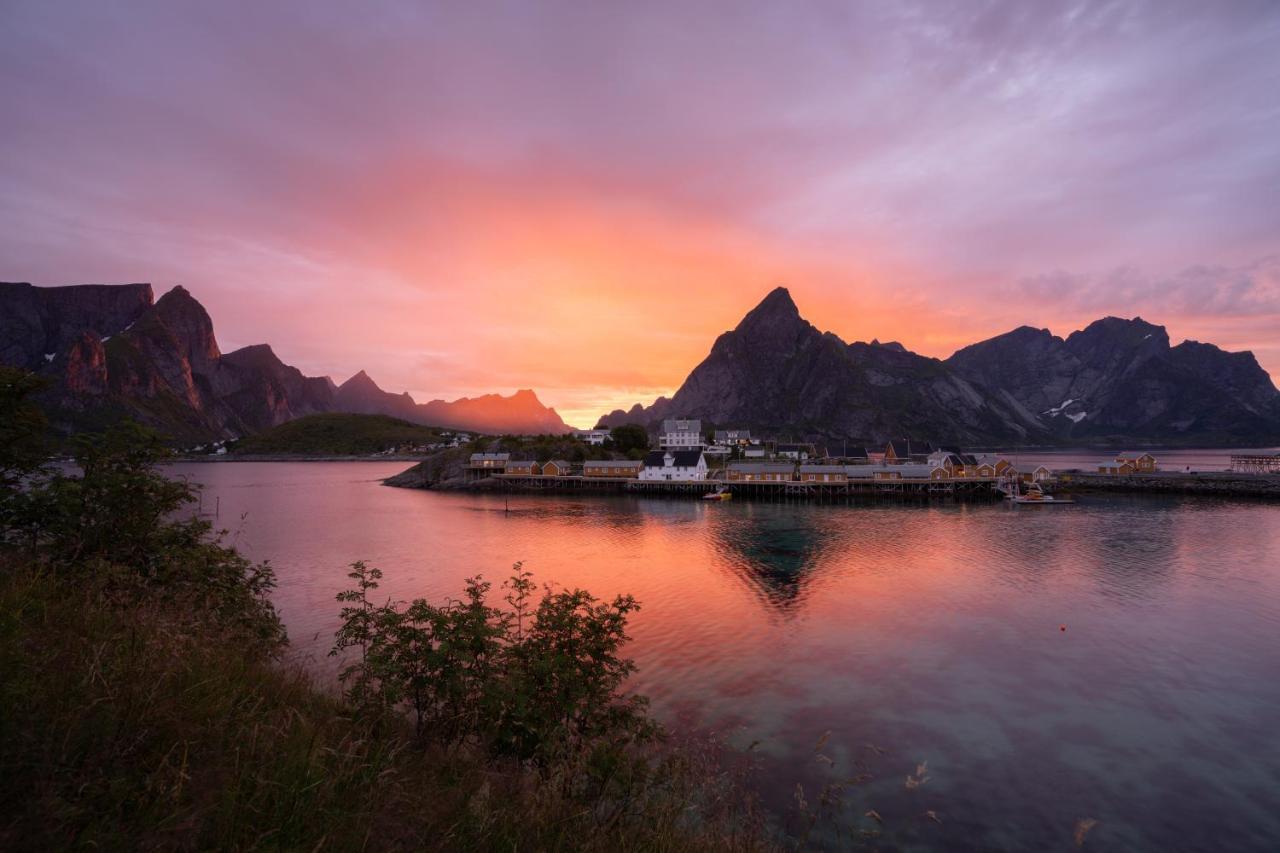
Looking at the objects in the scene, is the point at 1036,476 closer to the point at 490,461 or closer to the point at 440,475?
the point at 490,461

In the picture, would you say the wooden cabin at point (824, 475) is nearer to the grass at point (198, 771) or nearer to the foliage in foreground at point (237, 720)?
the foliage in foreground at point (237, 720)

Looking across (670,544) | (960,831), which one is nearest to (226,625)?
(960,831)

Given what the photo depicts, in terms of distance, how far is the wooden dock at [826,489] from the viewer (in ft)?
321

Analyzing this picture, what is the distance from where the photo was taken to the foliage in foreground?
497cm

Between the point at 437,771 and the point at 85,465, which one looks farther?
the point at 85,465

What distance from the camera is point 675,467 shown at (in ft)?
367

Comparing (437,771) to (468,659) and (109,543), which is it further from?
(109,543)

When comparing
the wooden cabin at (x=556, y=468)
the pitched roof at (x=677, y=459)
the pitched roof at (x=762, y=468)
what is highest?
the pitched roof at (x=677, y=459)

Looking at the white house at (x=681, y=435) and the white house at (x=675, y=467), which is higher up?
the white house at (x=681, y=435)

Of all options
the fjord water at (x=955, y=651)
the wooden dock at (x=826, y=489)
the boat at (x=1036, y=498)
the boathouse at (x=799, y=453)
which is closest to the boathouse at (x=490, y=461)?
the wooden dock at (x=826, y=489)

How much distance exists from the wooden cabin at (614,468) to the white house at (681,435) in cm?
7069

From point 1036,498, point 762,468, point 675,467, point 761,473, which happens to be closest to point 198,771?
point 761,473

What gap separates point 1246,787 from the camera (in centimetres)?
1609

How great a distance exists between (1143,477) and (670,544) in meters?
103
